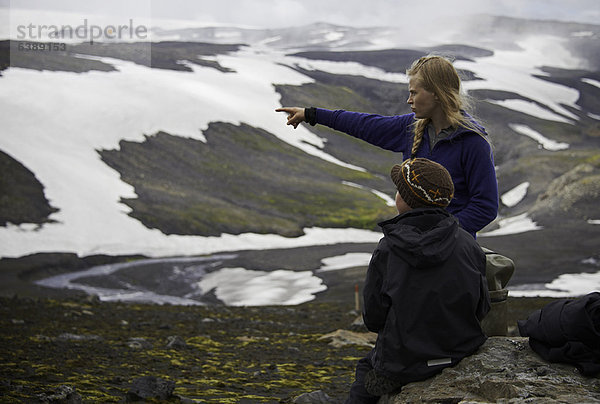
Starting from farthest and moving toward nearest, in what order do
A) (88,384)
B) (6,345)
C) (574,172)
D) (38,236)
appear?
(574,172) → (38,236) → (6,345) → (88,384)

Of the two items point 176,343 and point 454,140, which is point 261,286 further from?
point 454,140

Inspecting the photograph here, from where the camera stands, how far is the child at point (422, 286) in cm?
498

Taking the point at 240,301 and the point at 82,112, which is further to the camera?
the point at 82,112

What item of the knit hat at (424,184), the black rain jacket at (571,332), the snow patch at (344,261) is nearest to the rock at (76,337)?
the knit hat at (424,184)

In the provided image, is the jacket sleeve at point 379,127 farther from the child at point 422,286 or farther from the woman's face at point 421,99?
the child at point 422,286

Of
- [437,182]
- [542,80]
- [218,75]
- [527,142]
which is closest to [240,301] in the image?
→ [437,182]

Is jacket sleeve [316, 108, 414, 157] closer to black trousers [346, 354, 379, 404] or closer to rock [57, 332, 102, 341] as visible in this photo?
black trousers [346, 354, 379, 404]

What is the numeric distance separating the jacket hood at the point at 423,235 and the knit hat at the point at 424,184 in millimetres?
111

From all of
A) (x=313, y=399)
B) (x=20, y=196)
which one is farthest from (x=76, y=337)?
(x=20, y=196)

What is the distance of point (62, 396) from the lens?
734 centimetres

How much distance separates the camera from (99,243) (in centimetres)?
3672

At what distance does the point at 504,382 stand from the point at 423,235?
4.10ft

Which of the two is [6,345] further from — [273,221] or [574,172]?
[574,172]

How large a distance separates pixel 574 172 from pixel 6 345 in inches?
1961
